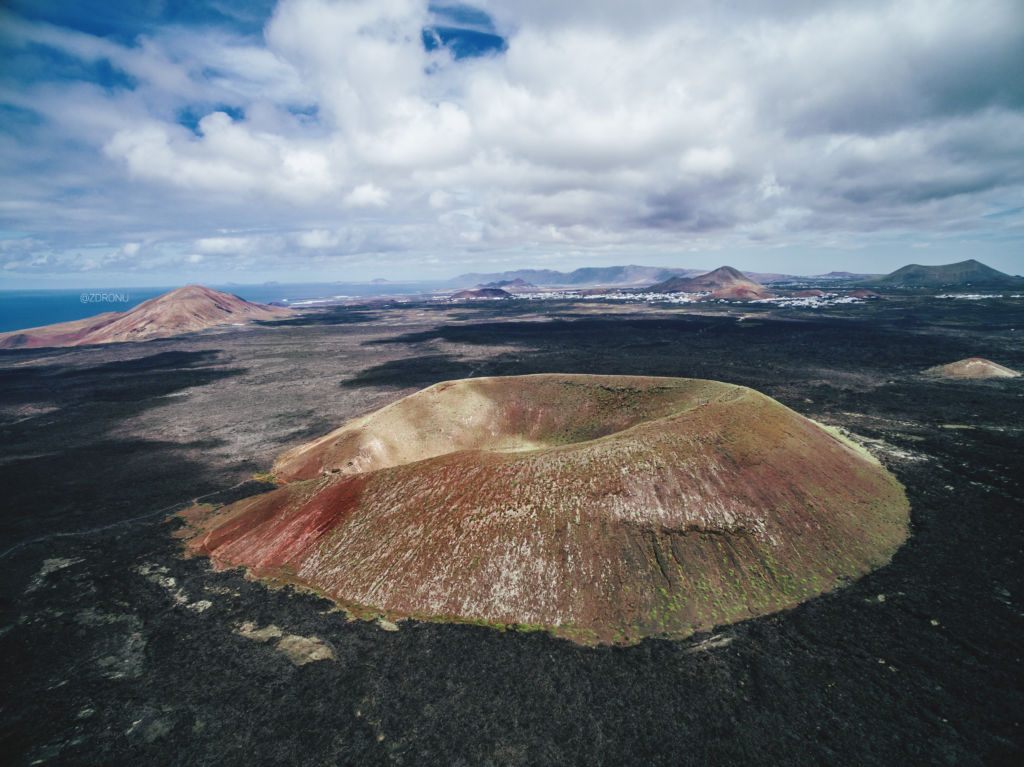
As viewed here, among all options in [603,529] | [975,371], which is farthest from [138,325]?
[975,371]

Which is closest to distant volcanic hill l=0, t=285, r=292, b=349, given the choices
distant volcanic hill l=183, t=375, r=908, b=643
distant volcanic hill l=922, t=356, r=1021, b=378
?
distant volcanic hill l=183, t=375, r=908, b=643

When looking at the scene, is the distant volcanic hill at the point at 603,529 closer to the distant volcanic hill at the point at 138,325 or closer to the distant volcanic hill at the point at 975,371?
the distant volcanic hill at the point at 975,371

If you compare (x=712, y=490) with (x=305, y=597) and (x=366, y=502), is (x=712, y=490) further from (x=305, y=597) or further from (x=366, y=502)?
(x=305, y=597)

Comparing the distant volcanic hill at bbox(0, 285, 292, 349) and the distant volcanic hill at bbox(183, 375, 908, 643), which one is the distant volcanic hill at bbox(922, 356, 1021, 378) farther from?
the distant volcanic hill at bbox(0, 285, 292, 349)

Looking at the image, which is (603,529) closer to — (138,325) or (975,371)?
(975,371)

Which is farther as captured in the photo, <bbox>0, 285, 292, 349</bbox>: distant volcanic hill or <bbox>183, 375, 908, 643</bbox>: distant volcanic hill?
<bbox>0, 285, 292, 349</bbox>: distant volcanic hill
